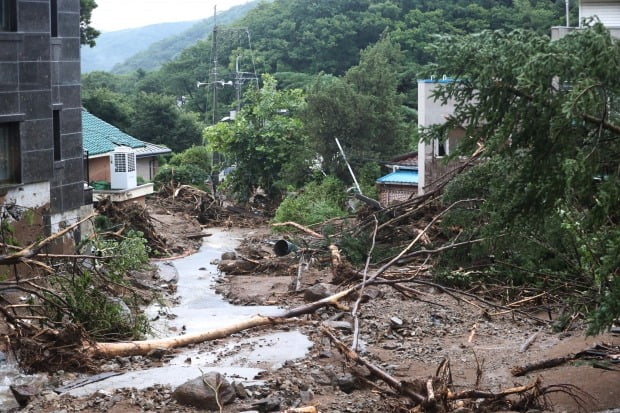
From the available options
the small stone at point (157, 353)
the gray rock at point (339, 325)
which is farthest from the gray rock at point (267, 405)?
the gray rock at point (339, 325)

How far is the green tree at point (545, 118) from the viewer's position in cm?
834

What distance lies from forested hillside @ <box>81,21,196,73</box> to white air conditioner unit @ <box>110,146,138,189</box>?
10875 cm

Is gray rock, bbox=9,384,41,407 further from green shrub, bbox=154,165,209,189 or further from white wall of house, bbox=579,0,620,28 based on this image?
green shrub, bbox=154,165,209,189

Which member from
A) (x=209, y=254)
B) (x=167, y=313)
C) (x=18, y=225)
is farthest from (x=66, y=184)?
(x=209, y=254)

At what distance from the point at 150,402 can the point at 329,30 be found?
4913cm

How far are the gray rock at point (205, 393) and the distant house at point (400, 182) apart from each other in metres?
20.7

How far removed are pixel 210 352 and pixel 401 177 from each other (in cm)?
1953

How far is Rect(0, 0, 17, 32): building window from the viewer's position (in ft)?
61.9

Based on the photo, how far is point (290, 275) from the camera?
22.7 meters

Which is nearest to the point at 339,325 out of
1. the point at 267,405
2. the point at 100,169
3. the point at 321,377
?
the point at 321,377

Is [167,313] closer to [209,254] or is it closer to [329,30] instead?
[209,254]

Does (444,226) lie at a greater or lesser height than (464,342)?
greater

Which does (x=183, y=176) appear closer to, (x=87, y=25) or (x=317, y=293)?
(x=87, y=25)

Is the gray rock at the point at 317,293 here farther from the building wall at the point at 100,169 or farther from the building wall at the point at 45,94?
→ the building wall at the point at 100,169
